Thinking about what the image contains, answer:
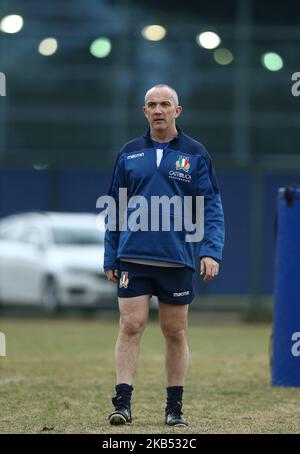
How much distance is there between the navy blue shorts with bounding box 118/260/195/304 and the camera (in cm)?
837

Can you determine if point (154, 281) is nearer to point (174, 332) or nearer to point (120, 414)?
point (174, 332)

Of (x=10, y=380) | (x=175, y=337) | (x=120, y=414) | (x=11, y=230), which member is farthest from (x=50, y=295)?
(x=120, y=414)

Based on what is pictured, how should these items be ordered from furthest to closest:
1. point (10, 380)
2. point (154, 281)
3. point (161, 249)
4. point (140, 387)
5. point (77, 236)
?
point (77, 236) < point (10, 380) < point (140, 387) < point (154, 281) < point (161, 249)

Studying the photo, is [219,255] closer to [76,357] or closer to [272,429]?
[272,429]

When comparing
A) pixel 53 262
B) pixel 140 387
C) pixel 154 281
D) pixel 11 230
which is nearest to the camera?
pixel 154 281

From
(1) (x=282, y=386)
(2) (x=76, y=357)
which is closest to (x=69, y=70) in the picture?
(2) (x=76, y=357)

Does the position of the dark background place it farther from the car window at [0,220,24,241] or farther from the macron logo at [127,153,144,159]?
the macron logo at [127,153,144,159]

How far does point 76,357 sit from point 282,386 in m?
3.76

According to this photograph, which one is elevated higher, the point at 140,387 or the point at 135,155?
the point at 135,155

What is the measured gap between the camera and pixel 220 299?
22250 mm

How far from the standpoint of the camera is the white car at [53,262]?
21.2 meters

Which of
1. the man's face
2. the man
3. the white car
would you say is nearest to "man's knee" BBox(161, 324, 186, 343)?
the man

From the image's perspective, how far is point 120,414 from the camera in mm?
8211

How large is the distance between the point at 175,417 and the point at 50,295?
43.3 feet
